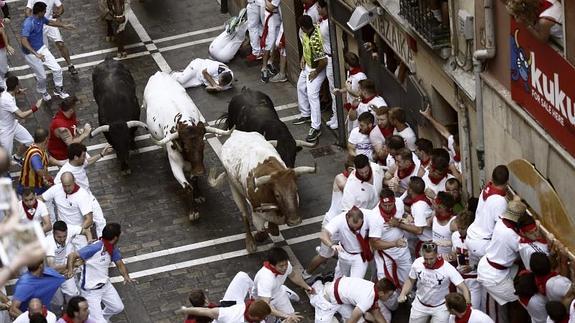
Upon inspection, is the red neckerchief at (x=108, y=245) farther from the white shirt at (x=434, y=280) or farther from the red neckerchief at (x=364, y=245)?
the white shirt at (x=434, y=280)

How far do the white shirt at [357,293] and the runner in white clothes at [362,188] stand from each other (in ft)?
5.55

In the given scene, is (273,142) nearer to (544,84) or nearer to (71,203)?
(71,203)

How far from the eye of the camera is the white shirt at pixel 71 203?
16.2 metres

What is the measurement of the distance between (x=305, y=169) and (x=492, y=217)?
3.58 m

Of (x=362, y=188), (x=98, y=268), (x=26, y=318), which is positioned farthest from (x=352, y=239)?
(x=26, y=318)

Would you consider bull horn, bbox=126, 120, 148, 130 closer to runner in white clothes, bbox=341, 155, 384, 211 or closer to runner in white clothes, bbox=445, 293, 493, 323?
runner in white clothes, bbox=341, 155, 384, 211

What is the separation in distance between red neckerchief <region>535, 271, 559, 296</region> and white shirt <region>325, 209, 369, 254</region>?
2.77 m

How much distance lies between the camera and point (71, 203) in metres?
16.2

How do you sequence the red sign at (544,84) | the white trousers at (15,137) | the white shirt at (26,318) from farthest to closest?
the white trousers at (15,137) < the white shirt at (26,318) < the red sign at (544,84)

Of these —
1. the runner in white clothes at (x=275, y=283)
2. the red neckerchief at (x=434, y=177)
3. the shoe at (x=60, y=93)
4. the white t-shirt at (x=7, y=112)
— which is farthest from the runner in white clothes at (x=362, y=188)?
the shoe at (x=60, y=93)

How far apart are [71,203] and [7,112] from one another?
3917 mm

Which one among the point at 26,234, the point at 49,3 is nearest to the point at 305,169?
the point at 49,3

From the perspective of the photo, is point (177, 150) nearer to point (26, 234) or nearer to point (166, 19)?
point (166, 19)

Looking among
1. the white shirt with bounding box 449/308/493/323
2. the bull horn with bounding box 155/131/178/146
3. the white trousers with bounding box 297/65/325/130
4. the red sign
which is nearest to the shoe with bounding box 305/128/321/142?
the white trousers with bounding box 297/65/325/130
